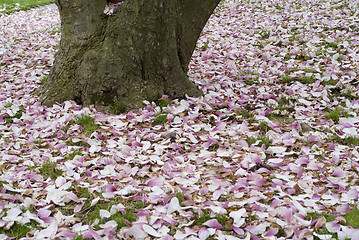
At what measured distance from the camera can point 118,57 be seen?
4363 mm

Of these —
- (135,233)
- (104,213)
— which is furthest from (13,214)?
(135,233)

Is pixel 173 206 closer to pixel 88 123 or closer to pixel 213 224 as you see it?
pixel 213 224

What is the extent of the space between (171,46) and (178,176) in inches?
79.5

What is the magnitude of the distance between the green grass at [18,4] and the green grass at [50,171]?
466 inches

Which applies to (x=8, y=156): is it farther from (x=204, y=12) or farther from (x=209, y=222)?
(x=204, y=12)

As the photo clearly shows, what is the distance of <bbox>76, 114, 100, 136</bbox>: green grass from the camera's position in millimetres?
3915

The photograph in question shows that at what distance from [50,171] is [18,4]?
1331 cm

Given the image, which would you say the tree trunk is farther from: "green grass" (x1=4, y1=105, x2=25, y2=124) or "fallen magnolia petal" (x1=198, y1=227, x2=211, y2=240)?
"fallen magnolia petal" (x1=198, y1=227, x2=211, y2=240)

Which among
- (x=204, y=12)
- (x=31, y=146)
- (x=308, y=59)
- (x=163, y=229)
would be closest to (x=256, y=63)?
(x=308, y=59)

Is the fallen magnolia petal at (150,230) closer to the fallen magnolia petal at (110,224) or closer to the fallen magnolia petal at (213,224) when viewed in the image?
the fallen magnolia petal at (110,224)

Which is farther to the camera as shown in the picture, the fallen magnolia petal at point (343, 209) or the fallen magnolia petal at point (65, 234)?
the fallen magnolia petal at point (343, 209)

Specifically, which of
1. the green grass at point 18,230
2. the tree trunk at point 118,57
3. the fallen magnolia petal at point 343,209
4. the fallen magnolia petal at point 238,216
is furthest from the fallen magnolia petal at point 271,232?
the tree trunk at point 118,57

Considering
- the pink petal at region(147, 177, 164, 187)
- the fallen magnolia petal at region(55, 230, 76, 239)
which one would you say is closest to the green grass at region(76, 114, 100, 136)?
the pink petal at region(147, 177, 164, 187)

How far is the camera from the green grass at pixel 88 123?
12.8 ft
